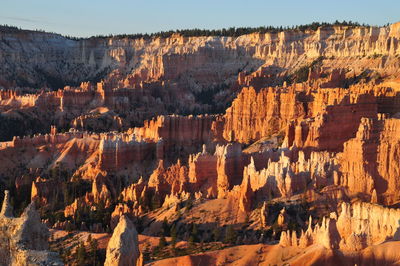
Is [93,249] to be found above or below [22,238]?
above

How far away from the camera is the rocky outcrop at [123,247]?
2798cm

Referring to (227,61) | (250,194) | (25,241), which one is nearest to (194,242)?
(250,194)

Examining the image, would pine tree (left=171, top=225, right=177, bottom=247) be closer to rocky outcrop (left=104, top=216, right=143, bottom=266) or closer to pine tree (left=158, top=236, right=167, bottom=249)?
pine tree (left=158, top=236, right=167, bottom=249)

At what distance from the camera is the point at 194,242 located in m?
38.3

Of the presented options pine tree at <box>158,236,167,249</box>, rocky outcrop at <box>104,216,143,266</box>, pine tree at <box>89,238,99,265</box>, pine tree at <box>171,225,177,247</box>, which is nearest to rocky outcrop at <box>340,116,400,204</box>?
pine tree at <box>171,225,177,247</box>

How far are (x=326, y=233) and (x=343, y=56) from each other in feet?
294

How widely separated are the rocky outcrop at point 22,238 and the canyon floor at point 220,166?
5 cm

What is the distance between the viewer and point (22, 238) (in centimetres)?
2072

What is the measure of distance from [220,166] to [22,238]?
1212 inches

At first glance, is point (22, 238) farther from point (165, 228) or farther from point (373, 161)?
point (373, 161)

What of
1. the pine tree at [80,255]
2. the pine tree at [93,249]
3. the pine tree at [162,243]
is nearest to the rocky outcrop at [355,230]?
the pine tree at [162,243]

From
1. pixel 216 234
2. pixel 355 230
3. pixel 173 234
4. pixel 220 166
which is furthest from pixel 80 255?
pixel 220 166

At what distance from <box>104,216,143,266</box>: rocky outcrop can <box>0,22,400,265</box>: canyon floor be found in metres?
0.08

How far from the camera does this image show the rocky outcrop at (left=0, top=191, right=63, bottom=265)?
1942cm
